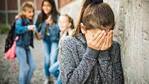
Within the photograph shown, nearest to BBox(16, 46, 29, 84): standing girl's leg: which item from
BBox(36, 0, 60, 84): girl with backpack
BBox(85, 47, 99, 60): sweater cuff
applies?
BBox(36, 0, 60, 84): girl with backpack

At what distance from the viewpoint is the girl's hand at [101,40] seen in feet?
14.1

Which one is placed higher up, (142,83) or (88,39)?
(88,39)

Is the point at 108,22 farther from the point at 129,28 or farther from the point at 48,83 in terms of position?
the point at 48,83

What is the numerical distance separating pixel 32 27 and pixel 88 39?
4656 mm

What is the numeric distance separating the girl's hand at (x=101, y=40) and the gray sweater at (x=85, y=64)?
0.21ft

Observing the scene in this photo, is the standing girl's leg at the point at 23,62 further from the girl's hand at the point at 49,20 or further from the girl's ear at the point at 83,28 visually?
the girl's ear at the point at 83,28

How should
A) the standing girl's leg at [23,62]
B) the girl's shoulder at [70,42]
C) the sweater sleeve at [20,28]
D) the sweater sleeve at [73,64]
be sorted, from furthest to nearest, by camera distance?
the standing girl's leg at [23,62]
the sweater sleeve at [20,28]
the girl's shoulder at [70,42]
the sweater sleeve at [73,64]

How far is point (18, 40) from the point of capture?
30.0ft

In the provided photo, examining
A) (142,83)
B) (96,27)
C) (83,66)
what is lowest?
(142,83)

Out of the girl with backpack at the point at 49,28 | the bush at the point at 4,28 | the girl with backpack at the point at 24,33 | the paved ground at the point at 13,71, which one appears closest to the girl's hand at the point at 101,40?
the girl with backpack at the point at 24,33

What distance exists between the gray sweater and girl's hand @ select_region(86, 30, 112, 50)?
7 centimetres

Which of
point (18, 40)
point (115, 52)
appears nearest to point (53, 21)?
point (18, 40)

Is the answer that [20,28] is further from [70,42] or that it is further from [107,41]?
[107,41]

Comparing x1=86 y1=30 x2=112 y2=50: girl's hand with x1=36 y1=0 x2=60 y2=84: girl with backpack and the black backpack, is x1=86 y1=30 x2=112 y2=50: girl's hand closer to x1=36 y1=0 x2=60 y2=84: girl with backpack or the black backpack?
the black backpack
